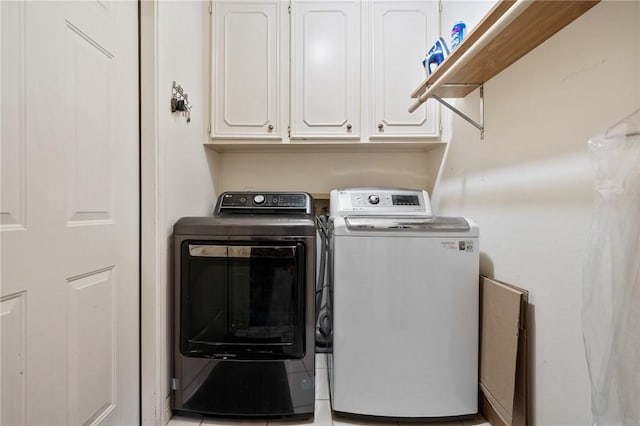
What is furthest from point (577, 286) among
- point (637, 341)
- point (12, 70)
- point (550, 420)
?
point (12, 70)

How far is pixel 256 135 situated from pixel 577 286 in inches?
63.5

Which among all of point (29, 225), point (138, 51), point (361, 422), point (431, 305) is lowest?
point (361, 422)

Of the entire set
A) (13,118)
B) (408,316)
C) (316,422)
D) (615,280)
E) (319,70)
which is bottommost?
(316,422)

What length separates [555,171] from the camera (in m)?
0.93

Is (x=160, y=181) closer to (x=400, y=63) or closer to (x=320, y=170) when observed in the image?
(x=320, y=170)

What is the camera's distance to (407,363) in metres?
1.22

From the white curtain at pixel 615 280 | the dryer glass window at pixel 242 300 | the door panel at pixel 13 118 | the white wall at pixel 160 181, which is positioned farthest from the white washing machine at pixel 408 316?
the door panel at pixel 13 118

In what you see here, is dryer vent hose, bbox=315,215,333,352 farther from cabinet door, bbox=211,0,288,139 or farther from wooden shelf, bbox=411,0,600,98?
wooden shelf, bbox=411,0,600,98

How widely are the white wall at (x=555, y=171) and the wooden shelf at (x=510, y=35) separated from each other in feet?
0.11

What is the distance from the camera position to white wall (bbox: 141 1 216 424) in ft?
3.80

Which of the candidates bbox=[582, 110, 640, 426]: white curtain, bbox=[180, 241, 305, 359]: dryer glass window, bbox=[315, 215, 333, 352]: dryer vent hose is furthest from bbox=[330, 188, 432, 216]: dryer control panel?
bbox=[582, 110, 640, 426]: white curtain

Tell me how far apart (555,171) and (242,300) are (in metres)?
1.32

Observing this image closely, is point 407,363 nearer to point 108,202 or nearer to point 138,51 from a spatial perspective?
point 108,202

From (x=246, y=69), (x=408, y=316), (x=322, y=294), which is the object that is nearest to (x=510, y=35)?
(x=408, y=316)
